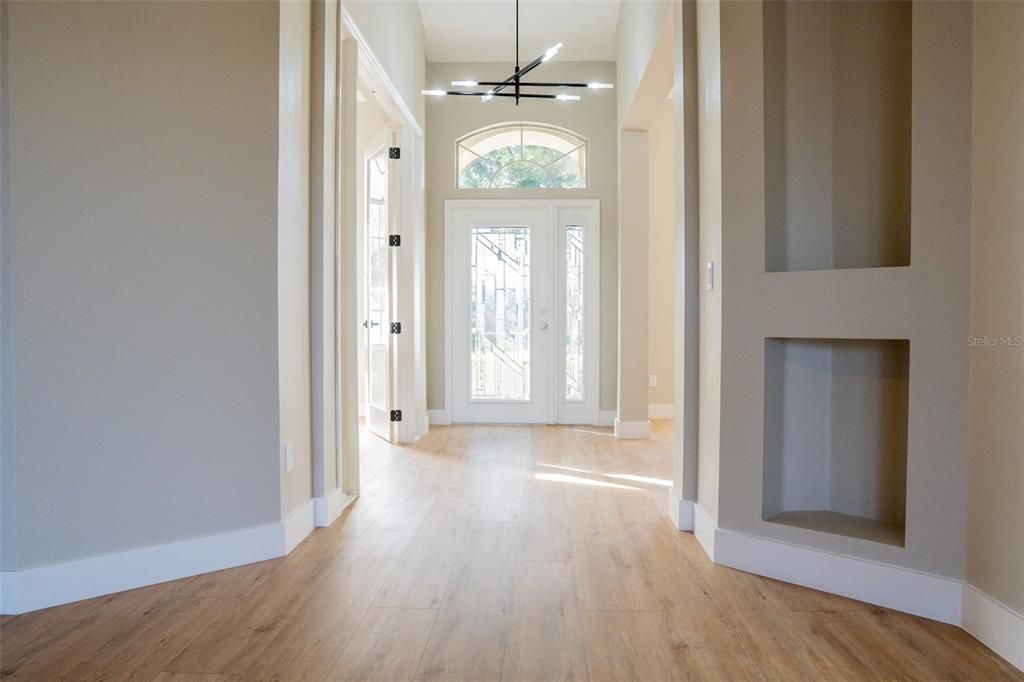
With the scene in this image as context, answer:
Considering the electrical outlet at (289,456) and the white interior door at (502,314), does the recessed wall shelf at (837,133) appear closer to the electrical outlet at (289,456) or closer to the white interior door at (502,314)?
the electrical outlet at (289,456)

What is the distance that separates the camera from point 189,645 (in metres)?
2.08

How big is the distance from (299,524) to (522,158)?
4.48 m

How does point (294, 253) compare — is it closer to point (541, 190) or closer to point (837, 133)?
point (837, 133)

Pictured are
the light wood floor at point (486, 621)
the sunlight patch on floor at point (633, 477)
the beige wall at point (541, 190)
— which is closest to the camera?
the light wood floor at point (486, 621)

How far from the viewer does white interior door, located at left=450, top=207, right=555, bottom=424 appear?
6.50 metres

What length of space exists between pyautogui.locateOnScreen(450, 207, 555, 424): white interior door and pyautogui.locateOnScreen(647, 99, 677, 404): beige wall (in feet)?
4.20

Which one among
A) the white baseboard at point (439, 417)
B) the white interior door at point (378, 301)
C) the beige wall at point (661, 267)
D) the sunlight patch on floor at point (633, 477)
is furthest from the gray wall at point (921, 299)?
the beige wall at point (661, 267)

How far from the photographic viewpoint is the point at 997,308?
2.08 m

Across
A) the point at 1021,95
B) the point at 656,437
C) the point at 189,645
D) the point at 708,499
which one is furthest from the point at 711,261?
the point at 656,437

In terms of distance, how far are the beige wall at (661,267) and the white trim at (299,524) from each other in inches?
180

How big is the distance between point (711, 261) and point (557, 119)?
393 cm

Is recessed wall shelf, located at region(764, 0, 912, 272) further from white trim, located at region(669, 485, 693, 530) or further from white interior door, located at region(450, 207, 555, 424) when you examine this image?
white interior door, located at region(450, 207, 555, 424)

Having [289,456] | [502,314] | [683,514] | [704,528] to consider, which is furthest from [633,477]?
[502,314]

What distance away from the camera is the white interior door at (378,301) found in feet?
18.8
